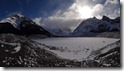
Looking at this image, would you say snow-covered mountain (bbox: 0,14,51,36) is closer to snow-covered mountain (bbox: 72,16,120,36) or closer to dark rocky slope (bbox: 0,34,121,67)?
dark rocky slope (bbox: 0,34,121,67)

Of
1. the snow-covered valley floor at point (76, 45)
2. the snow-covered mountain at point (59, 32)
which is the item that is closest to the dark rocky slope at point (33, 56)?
the snow-covered valley floor at point (76, 45)

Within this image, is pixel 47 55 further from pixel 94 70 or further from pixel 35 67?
pixel 94 70

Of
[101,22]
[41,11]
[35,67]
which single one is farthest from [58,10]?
[35,67]

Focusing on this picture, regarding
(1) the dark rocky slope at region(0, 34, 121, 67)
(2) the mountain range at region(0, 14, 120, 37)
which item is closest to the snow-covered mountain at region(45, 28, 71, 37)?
(2) the mountain range at region(0, 14, 120, 37)

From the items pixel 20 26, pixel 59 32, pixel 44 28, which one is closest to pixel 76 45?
pixel 59 32

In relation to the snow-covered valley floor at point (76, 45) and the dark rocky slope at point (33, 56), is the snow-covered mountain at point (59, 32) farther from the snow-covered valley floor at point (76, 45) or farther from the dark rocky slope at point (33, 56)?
the dark rocky slope at point (33, 56)

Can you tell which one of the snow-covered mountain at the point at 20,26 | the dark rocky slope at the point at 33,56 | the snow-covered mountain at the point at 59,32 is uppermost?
the snow-covered mountain at the point at 20,26

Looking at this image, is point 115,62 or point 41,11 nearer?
point 115,62
